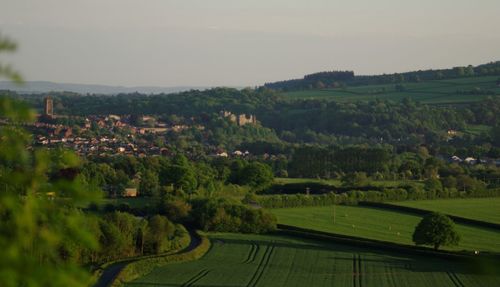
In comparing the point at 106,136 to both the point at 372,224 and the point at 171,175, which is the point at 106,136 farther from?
the point at 372,224

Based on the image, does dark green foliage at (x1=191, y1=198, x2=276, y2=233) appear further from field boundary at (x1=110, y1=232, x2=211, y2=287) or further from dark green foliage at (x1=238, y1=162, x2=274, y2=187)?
dark green foliage at (x1=238, y1=162, x2=274, y2=187)

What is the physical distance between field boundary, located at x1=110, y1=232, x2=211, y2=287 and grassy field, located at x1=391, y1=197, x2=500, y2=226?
16710 mm

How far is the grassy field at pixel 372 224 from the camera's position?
140 feet

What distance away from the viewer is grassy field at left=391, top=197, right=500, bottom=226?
50.2 metres

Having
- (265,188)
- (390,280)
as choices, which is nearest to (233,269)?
(390,280)

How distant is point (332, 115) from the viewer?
14550 cm

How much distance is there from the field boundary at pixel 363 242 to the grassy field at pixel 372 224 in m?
1.23

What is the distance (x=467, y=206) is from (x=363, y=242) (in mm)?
15595

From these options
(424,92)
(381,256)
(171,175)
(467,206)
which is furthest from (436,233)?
(424,92)

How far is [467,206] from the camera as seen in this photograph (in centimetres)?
5441

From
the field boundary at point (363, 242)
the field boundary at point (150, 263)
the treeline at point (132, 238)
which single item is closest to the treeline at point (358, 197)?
the field boundary at point (363, 242)

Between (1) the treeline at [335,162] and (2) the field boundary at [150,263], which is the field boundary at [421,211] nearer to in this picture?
(2) the field boundary at [150,263]

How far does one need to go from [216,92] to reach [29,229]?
18036cm

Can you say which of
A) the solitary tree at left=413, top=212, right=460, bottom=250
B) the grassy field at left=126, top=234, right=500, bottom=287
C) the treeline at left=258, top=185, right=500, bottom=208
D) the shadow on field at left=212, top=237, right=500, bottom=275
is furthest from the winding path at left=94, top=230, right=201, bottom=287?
the treeline at left=258, top=185, right=500, bottom=208
